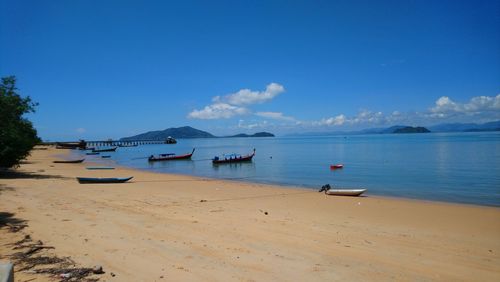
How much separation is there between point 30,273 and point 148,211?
231 inches

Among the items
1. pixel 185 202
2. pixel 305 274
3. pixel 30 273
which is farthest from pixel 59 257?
pixel 185 202

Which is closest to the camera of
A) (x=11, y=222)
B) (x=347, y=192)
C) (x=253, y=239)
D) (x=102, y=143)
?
(x=253, y=239)

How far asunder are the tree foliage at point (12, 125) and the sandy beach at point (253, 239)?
6.96 metres

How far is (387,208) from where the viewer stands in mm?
14172

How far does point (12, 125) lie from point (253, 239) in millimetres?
18620

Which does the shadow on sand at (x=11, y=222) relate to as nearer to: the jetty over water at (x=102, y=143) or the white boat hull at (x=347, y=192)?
the white boat hull at (x=347, y=192)

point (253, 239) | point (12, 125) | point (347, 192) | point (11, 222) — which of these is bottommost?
point (347, 192)

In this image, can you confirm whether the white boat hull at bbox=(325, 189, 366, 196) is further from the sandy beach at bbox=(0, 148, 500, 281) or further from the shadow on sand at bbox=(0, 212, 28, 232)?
the shadow on sand at bbox=(0, 212, 28, 232)

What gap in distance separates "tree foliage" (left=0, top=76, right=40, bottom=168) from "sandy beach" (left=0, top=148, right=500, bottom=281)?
22.8ft

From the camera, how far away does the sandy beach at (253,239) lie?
18.7 ft

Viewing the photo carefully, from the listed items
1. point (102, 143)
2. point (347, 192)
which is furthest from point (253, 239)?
point (102, 143)

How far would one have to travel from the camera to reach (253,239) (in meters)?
7.67

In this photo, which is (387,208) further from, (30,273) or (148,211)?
(30,273)

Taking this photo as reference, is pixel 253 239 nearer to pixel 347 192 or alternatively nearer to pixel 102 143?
pixel 347 192
